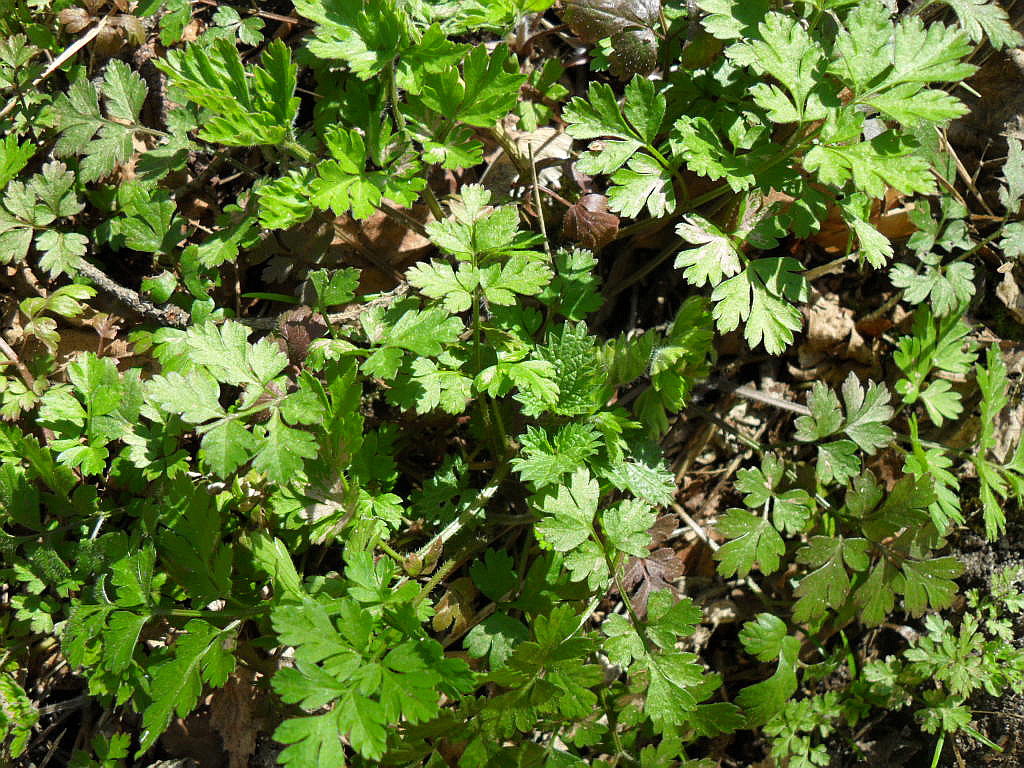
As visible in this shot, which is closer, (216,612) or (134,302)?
(216,612)

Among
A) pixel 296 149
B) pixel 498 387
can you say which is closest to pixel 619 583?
pixel 498 387

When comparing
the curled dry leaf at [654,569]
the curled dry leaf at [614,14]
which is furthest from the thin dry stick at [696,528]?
the curled dry leaf at [614,14]

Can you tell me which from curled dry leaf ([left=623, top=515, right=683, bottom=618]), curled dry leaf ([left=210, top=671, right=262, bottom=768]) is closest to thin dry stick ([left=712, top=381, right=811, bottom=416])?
curled dry leaf ([left=623, top=515, right=683, bottom=618])

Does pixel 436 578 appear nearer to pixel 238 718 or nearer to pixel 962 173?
pixel 238 718

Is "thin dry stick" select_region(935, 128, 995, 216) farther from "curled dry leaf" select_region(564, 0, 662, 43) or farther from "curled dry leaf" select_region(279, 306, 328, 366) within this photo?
"curled dry leaf" select_region(279, 306, 328, 366)

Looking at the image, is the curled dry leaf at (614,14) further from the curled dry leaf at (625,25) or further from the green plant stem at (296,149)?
the green plant stem at (296,149)

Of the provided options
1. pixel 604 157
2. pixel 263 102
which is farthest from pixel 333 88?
pixel 604 157

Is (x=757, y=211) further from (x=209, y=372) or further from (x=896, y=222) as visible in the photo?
(x=209, y=372)
